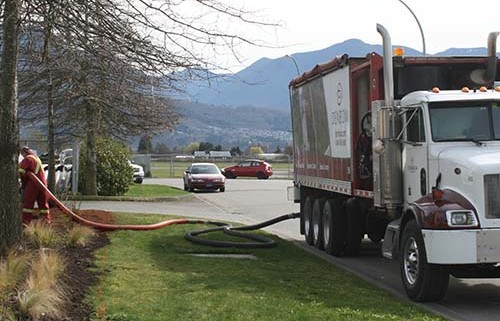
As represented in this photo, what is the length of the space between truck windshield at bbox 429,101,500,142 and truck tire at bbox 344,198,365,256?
11.1 ft

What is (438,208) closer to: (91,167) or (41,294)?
(41,294)

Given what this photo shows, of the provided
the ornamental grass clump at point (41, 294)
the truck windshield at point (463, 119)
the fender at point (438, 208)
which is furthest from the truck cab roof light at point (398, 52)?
the ornamental grass clump at point (41, 294)

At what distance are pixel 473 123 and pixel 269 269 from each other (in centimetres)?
353

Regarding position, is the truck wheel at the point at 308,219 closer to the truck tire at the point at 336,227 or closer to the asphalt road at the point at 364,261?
the asphalt road at the point at 364,261

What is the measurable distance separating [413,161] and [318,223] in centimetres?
463

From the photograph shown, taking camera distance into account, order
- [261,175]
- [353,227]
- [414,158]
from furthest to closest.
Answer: [261,175], [353,227], [414,158]

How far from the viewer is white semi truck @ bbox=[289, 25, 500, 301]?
8.45m

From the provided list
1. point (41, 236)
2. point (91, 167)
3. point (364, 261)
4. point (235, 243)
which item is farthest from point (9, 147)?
point (91, 167)

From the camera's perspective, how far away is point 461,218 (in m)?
8.36

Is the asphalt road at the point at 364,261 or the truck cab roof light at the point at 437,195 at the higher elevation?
the truck cab roof light at the point at 437,195

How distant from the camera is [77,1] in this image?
7.73 meters

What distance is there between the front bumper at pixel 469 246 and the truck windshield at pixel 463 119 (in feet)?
5.46

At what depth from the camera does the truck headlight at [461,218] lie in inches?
328

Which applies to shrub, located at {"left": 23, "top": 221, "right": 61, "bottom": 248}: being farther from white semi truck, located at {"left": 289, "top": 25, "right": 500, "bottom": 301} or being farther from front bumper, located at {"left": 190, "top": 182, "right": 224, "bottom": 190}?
front bumper, located at {"left": 190, "top": 182, "right": 224, "bottom": 190}
